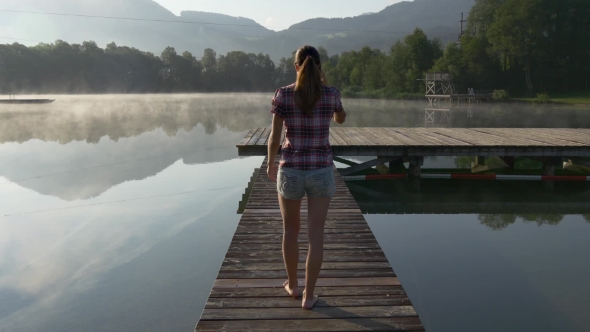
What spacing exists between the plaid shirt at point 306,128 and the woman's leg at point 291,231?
273 mm

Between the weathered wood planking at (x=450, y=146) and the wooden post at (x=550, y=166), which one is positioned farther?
the wooden post at (x=550, y=166)

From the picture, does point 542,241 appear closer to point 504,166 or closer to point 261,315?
point 261,315

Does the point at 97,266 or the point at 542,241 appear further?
the point at 542,241

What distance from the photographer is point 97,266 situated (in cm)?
604

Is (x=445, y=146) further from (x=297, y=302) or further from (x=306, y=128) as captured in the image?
(x=306, y=128)

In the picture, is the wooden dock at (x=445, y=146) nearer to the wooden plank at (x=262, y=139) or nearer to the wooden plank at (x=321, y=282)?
the wooden plank at (x=262, y=139)

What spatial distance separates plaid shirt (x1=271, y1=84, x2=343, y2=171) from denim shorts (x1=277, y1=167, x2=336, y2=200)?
1.4 inches

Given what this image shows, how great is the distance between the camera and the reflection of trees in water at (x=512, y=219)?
26.2 ft

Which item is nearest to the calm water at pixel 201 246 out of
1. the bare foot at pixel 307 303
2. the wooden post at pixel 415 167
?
the wooden post at pixel 415 167

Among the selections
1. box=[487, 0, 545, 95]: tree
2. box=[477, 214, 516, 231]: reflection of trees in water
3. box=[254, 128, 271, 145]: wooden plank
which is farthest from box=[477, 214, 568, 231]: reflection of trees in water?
box=[487, 0, 545, 95]: tree

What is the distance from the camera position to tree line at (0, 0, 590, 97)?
5300 cm

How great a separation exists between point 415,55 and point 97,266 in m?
60.8

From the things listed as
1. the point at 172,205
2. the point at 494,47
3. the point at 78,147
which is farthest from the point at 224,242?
the point at 494,47

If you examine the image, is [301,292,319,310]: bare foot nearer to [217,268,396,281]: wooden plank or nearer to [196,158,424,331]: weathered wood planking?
[196,158,424,331]: weathered wood planking
